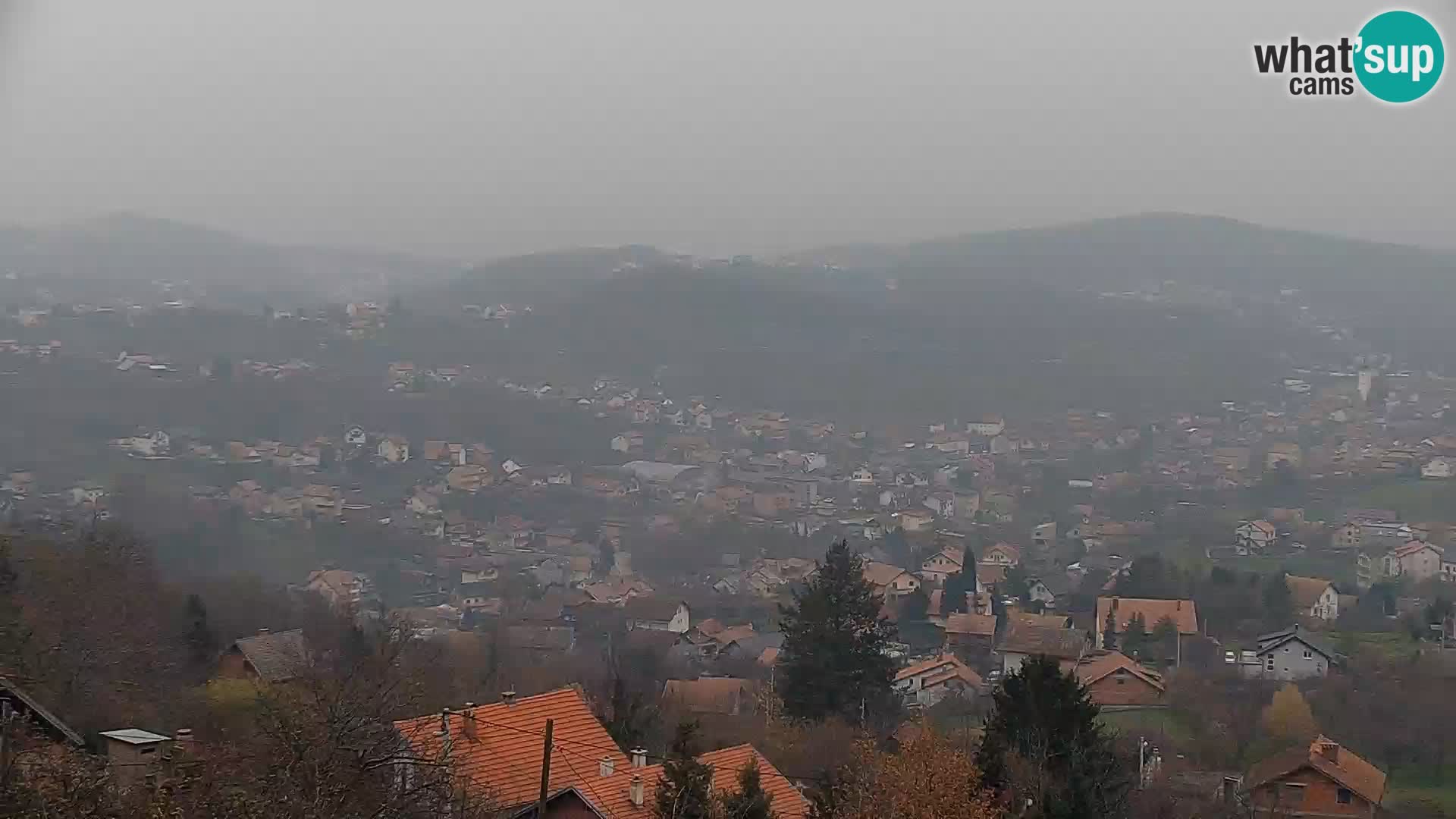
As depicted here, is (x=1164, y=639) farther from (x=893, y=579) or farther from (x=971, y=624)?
(x=893, y=579)

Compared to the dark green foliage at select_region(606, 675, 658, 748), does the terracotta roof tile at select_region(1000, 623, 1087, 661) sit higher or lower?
lower

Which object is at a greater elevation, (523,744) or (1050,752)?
(523,744)

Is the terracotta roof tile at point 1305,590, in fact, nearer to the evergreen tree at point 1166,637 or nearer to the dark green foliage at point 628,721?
the evergreen tree at point 1166,637

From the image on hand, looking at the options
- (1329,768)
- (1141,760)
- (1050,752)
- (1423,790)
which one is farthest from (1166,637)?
(1050,752)

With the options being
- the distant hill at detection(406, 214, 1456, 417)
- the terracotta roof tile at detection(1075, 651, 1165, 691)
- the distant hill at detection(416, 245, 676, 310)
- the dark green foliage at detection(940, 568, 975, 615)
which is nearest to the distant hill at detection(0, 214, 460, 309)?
the distant hill at detection(416, 245, 676, 310)

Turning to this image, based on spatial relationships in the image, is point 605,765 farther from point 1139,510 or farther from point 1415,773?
point 1139,510

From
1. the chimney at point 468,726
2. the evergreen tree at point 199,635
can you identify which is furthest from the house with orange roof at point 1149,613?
the chimney at point 468,726

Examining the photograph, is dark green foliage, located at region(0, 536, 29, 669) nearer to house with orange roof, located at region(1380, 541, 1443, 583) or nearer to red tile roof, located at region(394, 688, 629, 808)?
red tile roof, located at region(394, 688, 629, 808)
